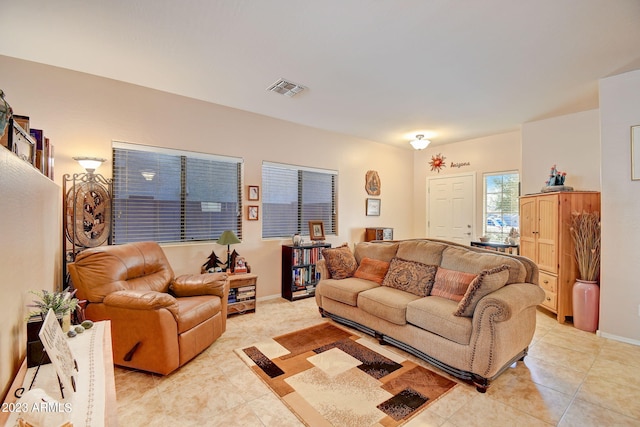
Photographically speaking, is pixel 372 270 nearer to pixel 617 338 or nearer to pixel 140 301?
pixel 140 301

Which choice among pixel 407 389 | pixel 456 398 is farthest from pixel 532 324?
pixel 407 389

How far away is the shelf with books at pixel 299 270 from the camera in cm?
436

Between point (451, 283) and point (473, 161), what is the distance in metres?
3.70

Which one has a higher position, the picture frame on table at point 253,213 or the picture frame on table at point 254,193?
the picture frame on table at point 254,193

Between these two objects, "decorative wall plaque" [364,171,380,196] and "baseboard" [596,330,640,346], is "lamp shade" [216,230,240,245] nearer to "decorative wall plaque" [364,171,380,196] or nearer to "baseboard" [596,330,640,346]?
"decorative wall plaque" [364,171,380,196]

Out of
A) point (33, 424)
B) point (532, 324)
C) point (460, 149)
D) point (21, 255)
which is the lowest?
point (532, 324)

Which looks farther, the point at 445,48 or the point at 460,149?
the point at 460,149

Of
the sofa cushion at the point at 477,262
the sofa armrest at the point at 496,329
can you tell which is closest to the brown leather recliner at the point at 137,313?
the sofa armrest at the point at 496,329

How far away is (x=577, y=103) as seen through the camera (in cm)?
372

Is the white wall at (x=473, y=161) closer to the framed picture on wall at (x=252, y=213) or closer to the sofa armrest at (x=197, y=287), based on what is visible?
the framed picture on wall at (x=252, y=213)

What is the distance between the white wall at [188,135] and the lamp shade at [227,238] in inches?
9.1

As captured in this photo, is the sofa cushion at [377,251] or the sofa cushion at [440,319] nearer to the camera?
the sofa cushion at [440,319]

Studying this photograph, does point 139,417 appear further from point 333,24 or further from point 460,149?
point 460,149

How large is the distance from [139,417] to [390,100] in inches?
154
